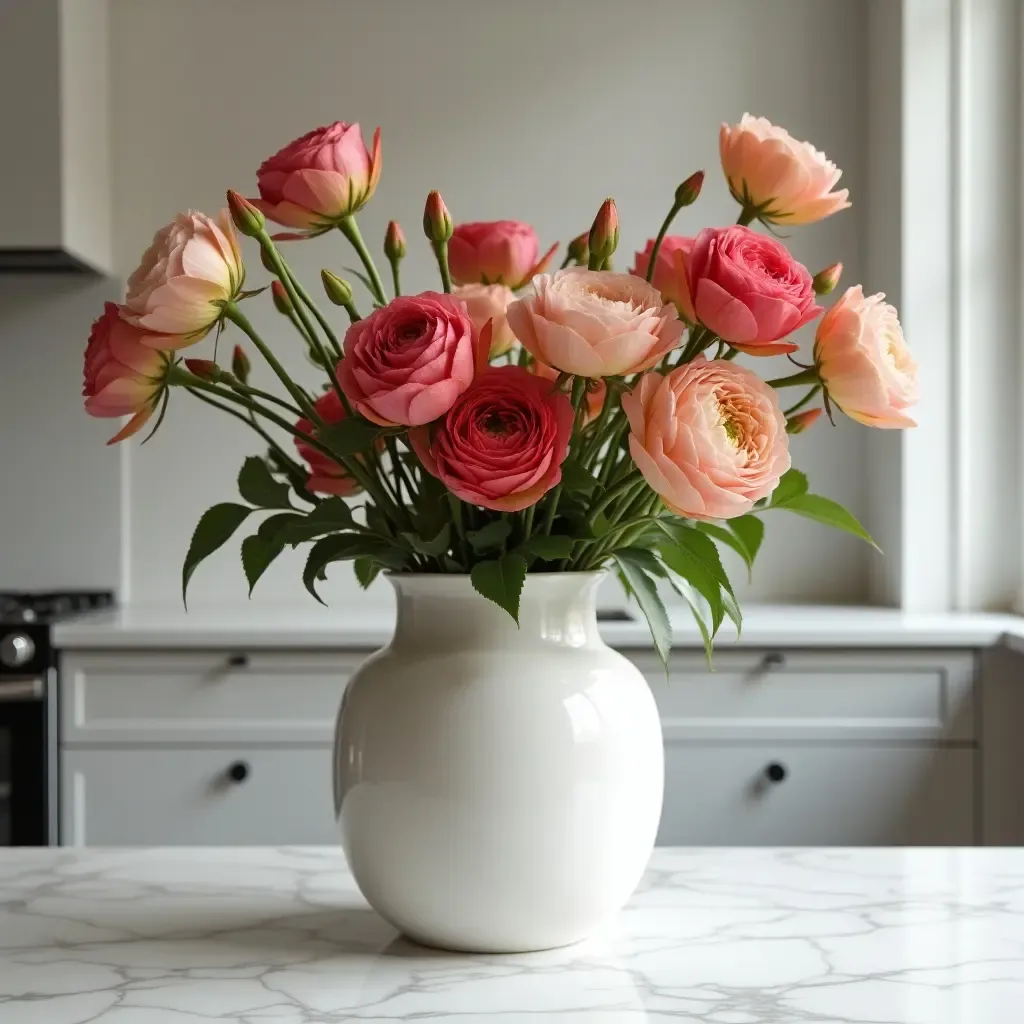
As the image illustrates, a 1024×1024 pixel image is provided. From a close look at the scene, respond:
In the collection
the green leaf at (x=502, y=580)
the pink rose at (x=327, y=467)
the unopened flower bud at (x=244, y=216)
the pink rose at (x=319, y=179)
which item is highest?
the pink rose at (x=319, y=179)

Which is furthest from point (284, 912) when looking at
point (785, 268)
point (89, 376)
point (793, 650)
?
point (793, 650)

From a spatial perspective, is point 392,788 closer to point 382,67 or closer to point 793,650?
point 793,650

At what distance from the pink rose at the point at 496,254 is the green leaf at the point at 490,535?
184mm

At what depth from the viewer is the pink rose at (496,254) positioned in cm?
80

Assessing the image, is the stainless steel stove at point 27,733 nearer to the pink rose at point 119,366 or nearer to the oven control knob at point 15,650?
the oven control knob at point 15,650

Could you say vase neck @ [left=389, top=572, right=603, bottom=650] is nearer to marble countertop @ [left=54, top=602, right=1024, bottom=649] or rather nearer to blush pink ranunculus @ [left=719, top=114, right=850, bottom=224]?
blush pink ranunculus @ [left=719, top=114, right=850, bottom=224]

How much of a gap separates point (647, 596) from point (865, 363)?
0.18m

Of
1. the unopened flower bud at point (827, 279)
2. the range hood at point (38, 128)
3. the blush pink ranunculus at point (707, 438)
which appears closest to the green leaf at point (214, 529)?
the blush pink ranunculus at point (707, 438)

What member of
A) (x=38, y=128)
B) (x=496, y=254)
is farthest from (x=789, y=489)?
(x=38, y=128)

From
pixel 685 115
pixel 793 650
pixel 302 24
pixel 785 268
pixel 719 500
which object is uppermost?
pixel 302 24

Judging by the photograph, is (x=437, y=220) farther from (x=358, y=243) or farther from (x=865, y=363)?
(x=865, y=363)

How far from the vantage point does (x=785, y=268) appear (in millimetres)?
636

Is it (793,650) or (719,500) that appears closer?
(719,500)

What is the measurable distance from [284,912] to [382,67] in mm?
2472
